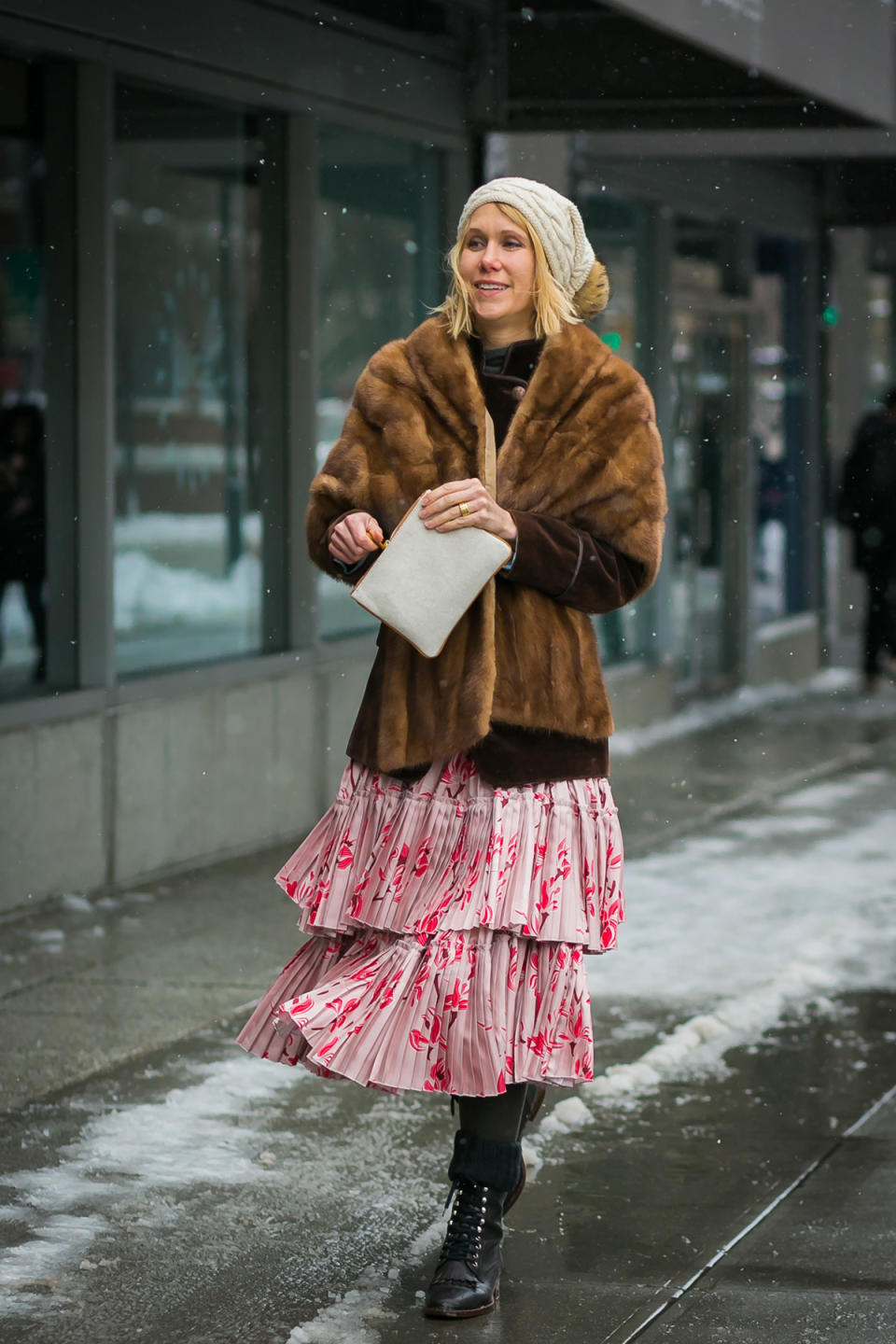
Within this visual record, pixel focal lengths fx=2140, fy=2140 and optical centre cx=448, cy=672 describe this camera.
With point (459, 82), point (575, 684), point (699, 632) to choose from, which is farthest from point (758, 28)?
point (699, 632)

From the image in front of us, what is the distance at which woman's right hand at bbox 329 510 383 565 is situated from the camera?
3779 mm

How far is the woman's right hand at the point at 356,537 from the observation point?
3.78 m

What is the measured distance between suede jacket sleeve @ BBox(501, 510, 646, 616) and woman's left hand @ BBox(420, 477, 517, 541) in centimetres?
6

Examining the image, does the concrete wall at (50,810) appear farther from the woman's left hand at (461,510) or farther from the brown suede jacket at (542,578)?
the woman's left hand at (461,510)

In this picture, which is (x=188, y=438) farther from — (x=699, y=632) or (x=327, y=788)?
(x=699, y=632)

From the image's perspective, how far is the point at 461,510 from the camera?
3664 mm

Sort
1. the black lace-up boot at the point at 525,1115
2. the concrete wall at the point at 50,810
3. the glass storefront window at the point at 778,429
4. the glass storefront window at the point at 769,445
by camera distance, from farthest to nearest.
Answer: the glass storefront window at the point at 778,429 → the glass storefront window at the point at 769,445 → the concrete wall at the point at 50,810 → the black lace-up boot at the point at 525,1115

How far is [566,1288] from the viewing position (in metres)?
3.83

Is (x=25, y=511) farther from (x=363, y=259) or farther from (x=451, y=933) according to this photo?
(x=451, y=933)

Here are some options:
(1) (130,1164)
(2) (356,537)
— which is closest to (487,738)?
(2) (356,537)

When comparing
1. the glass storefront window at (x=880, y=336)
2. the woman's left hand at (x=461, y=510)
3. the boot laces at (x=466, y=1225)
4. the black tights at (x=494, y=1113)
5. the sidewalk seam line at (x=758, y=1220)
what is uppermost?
the glass storefront window at (x=880, y=336)

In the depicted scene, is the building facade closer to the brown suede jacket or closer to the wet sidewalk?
the wet sidewalk

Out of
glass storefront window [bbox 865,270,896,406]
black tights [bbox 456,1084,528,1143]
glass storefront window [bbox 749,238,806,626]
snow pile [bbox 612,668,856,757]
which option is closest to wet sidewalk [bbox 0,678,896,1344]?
black tights [bbox 456,1084,528,1143]

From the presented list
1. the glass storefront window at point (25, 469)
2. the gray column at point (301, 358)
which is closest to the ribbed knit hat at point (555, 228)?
the glass storefront window at point (25, 469)
